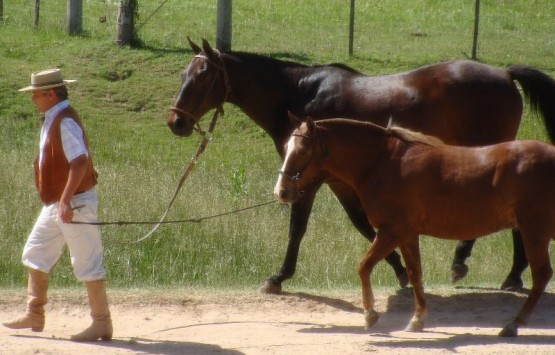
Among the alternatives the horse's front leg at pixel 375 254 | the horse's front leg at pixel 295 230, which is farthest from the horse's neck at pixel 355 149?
the horse's front leg at pixel 295 230

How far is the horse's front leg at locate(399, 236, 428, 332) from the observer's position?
23.8 ft

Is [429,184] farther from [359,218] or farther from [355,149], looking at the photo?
[359,218]

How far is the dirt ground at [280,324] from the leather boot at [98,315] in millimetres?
71

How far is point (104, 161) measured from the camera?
1417 centimetres

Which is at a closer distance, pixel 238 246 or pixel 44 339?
pixel 44 339

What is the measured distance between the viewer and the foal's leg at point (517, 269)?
28.6 feet

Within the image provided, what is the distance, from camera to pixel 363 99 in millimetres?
8617

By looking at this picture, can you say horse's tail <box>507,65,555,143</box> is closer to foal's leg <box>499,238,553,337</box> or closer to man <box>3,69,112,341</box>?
foal's leg <box>499,238,553,337</box>

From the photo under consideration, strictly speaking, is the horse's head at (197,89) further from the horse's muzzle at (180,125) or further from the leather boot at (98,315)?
the leather boot at (98,315)

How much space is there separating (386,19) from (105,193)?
1147cm

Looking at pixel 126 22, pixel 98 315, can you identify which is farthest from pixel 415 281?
pixel 126 22

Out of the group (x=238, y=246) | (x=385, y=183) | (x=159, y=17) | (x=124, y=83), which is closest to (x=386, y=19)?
(x=159, y=17)

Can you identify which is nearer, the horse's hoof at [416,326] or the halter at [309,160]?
the halter at [309,160]

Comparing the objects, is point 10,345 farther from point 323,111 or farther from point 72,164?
point 323,111
